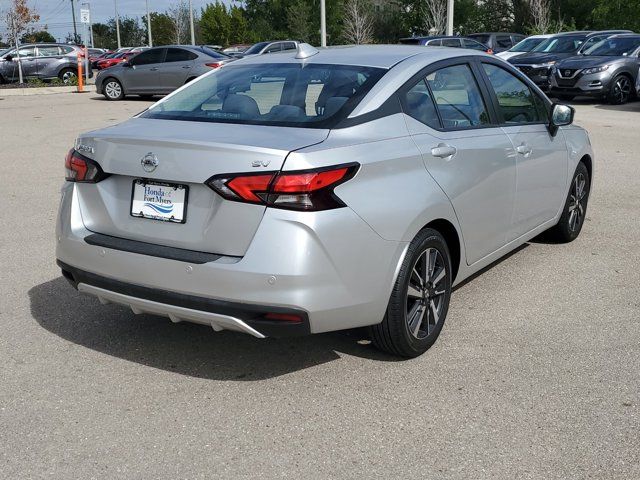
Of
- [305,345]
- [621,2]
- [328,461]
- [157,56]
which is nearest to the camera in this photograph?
[328,461]

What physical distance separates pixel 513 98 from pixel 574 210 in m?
1.59

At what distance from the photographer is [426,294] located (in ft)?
14.6

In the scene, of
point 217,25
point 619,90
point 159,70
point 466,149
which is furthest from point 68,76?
point 217,25

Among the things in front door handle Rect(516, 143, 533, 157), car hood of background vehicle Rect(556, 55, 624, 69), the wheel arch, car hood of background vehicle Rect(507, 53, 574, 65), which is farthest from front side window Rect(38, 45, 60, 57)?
the wheel arch

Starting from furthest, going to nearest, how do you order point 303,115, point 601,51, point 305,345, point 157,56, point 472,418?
point 157,56 → point 601,51 → point 305,345 → point 303,115 → point 472,418

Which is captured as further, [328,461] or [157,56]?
[157,56]

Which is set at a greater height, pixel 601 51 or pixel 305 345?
pixel 601 51

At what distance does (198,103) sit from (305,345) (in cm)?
152

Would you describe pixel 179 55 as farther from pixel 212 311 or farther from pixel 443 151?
pixel 212 311

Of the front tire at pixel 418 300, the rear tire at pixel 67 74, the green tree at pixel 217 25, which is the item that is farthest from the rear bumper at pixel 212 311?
the green tree at pixel 217 25

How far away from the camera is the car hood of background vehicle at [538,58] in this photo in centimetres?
2188

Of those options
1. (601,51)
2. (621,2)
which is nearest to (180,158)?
(601,51)

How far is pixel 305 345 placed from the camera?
4.62m

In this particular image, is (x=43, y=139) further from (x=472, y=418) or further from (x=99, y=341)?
(x=472, y=418)
